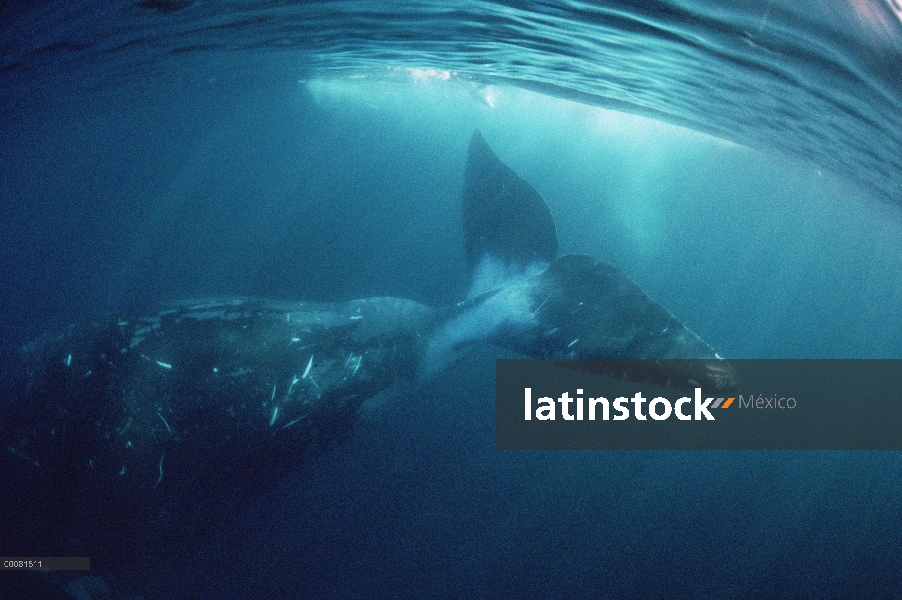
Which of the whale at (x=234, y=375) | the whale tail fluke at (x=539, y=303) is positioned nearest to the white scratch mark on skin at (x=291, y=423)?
the whale at (x=234, y=375)

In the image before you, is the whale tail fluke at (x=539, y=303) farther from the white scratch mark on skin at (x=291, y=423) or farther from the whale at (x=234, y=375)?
the white scratch mark on skin at (x=291, y=423)

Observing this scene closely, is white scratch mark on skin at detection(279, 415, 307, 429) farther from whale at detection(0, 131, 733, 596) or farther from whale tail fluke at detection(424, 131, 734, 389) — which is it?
whale tail fluke at detection(424, 131, 734, 389)

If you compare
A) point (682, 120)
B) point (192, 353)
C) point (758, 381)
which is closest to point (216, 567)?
point (192, 353)

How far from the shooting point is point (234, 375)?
582 cm

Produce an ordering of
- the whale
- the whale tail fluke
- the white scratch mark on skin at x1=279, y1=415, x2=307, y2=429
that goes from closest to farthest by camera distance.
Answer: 1. the whale tail fluke
2. the whale
3. the white scratch mark on skin at x1=279, y1=415, x2=307, y2=429

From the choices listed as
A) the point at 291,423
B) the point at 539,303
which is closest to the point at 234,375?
the point at 291,423

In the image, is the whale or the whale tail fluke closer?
the whale tail fluke

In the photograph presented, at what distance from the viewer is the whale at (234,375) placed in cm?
571

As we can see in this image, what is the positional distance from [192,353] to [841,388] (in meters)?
60.4

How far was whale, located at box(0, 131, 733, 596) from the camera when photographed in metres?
5.71

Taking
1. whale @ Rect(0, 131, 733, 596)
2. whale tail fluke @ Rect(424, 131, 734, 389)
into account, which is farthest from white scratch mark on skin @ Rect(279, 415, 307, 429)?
whale tail fluke @ Rect(424, 131, 734, 389)

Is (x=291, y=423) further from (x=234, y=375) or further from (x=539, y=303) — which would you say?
(x=539, y=303)

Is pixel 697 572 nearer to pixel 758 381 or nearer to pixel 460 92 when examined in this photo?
pixel 758 381

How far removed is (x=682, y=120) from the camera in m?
14.0
